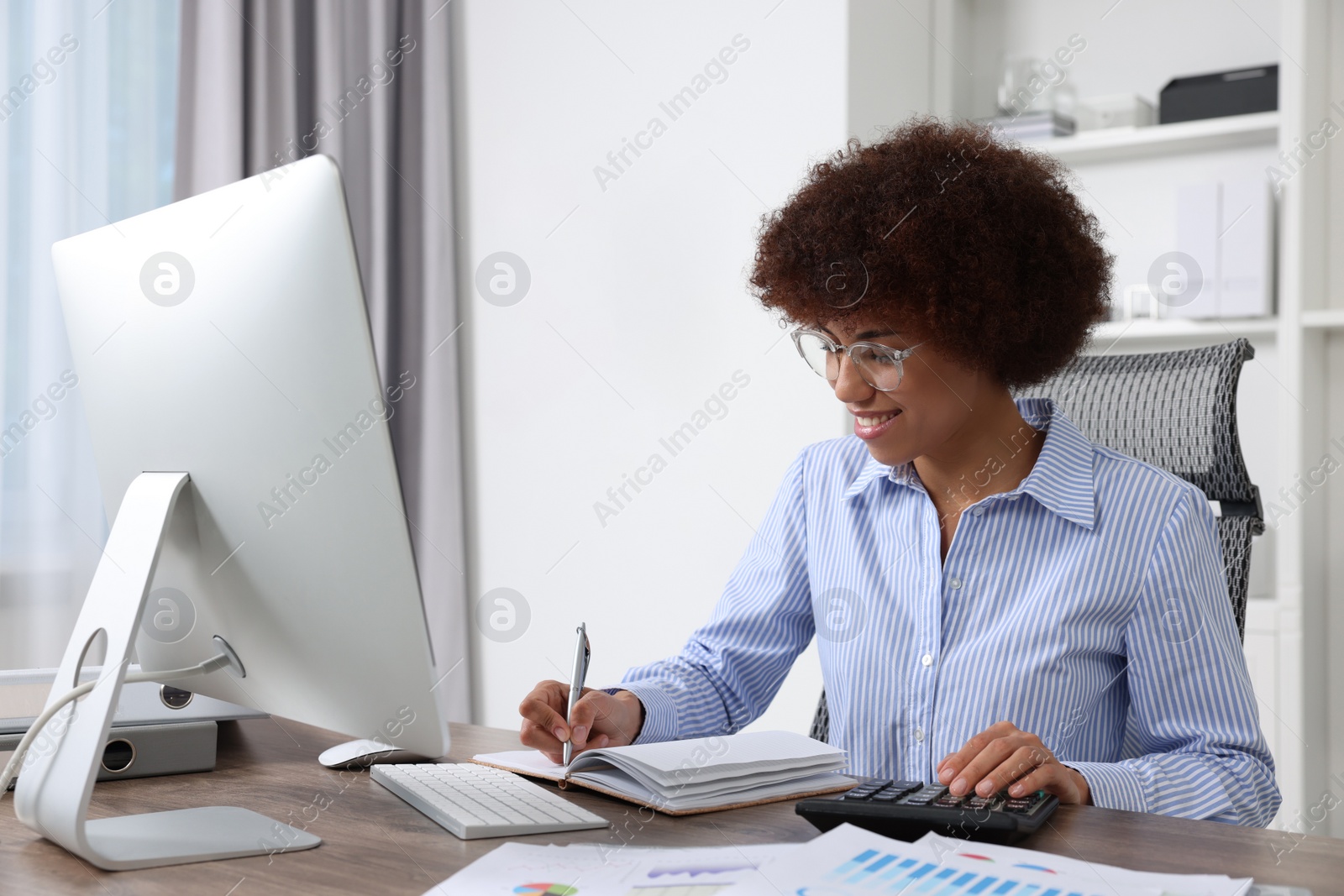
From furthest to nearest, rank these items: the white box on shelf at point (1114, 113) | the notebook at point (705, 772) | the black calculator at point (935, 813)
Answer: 1. the white box on shelf at point (1114, 113)
2. the notebook at point (705, 772)
3. the black calculator at point (935, 813)

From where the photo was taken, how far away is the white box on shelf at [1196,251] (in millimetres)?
2410

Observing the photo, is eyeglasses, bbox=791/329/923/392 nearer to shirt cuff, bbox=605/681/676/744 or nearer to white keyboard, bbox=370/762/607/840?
shirt cuff, bbox=605/681/676/744

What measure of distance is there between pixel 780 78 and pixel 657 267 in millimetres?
485

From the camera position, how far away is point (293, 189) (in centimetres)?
76

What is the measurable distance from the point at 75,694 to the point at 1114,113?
2414 millimetres

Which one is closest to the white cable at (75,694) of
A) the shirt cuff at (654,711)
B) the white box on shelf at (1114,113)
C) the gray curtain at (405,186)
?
the shirt cuff at (654,711)

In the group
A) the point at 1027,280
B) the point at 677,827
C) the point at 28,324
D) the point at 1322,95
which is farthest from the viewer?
the point at 1322,95

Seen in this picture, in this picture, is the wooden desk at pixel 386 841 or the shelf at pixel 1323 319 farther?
the shelf at pixel 1323 319

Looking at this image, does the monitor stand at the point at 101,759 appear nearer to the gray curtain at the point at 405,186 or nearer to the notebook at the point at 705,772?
the notebook at the point at 705,772

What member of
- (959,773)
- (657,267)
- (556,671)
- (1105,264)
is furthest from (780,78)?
(959,773)

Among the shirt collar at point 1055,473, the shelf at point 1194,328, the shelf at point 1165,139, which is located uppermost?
the shelf at point 1165,139

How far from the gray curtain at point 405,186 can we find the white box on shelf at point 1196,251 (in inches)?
66.4

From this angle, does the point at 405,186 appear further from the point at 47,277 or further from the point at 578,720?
the point at 578,720

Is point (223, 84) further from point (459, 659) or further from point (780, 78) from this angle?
point (459, 659)
